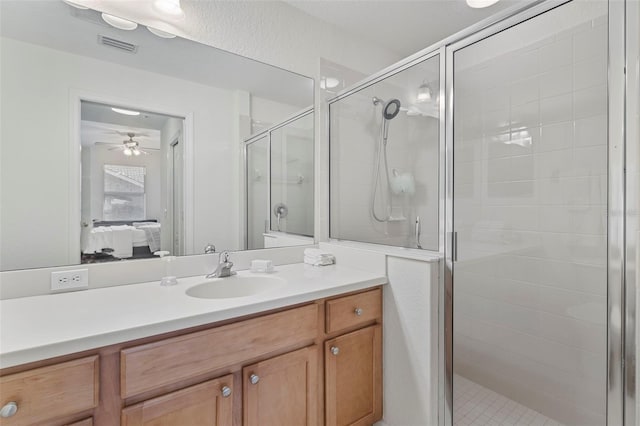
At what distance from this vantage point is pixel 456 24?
7.23 ft

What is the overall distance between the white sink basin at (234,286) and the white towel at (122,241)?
0.37 m

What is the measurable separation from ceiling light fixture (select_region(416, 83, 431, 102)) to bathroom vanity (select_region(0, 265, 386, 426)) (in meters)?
1.03

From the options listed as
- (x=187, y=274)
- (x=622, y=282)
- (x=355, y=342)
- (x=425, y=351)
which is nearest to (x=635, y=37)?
(x=622, y=282)

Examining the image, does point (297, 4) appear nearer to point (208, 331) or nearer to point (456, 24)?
point (456, 24)

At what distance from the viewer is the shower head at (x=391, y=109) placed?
6.49 feet

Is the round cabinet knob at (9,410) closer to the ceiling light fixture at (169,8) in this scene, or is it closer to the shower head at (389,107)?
the ceiling light fixture at (169,8)

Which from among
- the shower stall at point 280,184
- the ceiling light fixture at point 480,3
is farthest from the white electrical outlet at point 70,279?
the ceiling light fixture at point 480,3

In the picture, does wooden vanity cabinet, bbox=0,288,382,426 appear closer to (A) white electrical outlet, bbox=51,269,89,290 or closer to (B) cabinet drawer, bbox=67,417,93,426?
(B) cabinet drawer, bbox=67,417,93,426

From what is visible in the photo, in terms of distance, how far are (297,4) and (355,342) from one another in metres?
2.07

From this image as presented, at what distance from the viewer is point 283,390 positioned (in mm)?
1211

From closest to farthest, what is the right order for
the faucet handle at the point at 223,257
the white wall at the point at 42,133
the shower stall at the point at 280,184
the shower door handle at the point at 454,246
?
the white wall at the point at 42,133 < the shower door handle at the point at 454,246 < the faucet handle at the point at 223,257 < the shower stall at the point at 280,184

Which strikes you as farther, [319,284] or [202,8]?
[202,8]

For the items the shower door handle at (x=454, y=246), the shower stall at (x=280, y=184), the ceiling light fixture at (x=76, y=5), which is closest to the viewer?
the ceiling light fixture at (x=76, y=5)

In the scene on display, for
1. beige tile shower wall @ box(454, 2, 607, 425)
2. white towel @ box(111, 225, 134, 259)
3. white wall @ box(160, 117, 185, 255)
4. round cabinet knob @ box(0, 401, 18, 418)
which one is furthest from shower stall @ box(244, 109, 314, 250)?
round cabinet knob @ box(0, 401, 18, 418)
